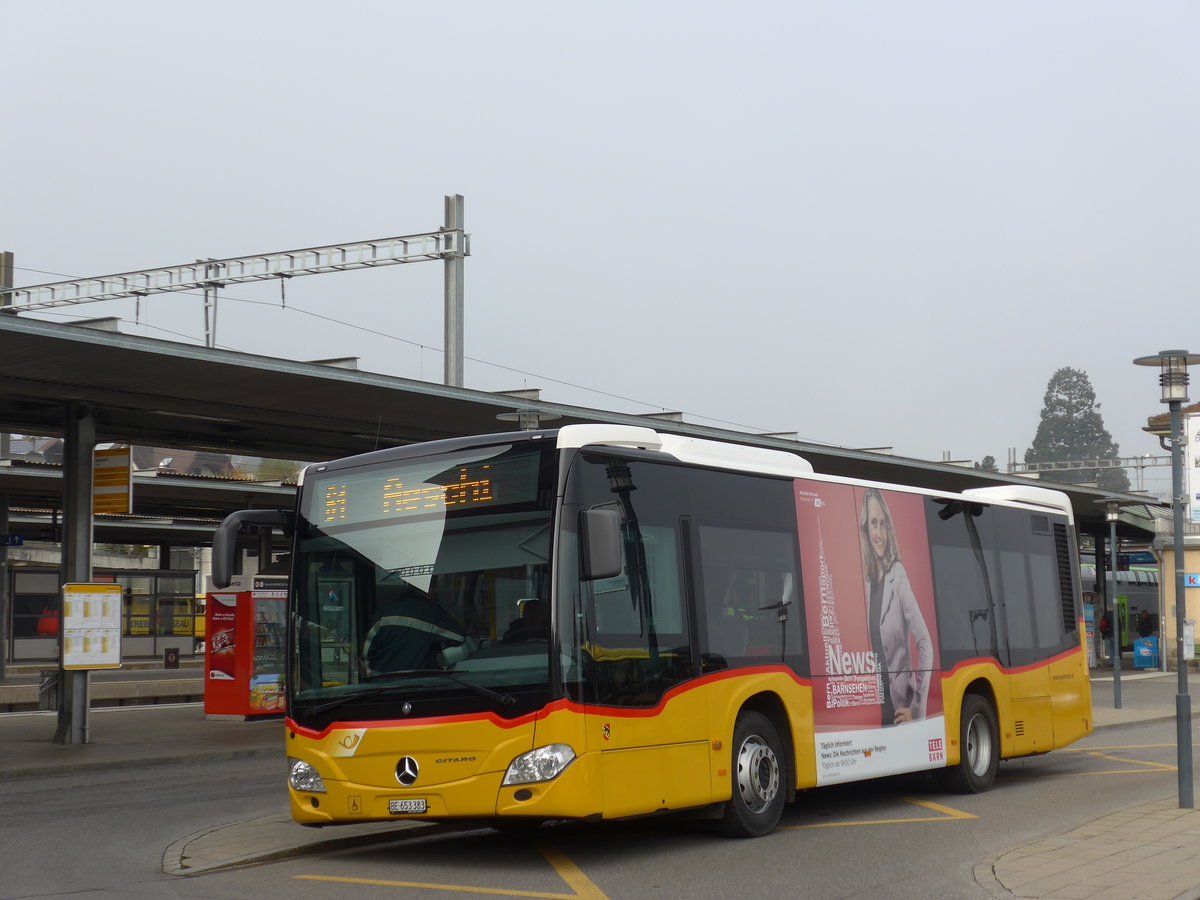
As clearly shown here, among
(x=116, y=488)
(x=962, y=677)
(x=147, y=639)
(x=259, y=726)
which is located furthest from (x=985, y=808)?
(x=147, y=639)

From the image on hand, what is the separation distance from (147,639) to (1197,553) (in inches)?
1305

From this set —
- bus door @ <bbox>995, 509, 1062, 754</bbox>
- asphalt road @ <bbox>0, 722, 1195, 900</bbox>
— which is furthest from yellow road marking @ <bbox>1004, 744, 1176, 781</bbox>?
bus door @ <bbox>995, 509, 1062, 754</bbox>

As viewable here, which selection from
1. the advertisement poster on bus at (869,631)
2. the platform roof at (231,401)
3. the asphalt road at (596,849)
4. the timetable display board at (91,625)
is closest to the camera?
the asphalt road at (596,849)

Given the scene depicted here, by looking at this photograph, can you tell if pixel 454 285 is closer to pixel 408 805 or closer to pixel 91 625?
pixel 91 625

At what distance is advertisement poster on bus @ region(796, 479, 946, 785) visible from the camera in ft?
37.8

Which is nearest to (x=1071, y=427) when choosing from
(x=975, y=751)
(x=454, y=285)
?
(x=454, y=285)

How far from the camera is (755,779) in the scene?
10500mm

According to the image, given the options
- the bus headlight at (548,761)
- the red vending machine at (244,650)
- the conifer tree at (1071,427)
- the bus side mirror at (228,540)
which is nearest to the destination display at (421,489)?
the bus side mirror at (228,540)

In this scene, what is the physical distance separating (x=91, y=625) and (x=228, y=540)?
10.3 m

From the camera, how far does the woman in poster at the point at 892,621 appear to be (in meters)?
12.4

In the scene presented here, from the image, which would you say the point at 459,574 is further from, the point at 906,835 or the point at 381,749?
the point at 906,835

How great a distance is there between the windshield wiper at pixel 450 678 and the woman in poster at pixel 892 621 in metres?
4.29

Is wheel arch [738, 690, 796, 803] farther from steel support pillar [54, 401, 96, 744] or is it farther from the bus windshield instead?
steel support pillar [54, 401, 96, 744]

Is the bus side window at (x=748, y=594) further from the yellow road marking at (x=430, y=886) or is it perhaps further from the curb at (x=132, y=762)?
the curb at (x=132, y=762)
